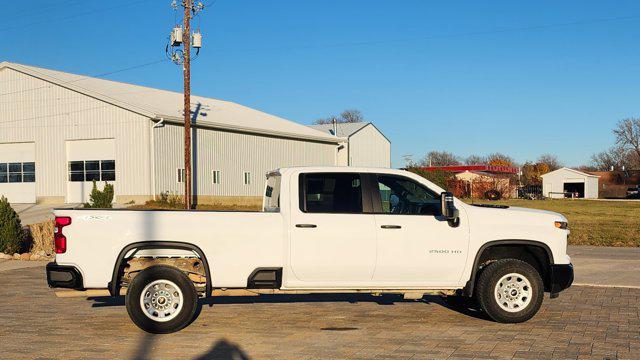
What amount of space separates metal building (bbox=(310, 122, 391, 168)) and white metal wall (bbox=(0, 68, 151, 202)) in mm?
35768

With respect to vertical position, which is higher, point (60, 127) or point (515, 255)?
point (60, 127)

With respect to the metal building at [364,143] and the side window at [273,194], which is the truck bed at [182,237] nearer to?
the side window at [273,194]

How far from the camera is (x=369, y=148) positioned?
77.3m

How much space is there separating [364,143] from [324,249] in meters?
68.0

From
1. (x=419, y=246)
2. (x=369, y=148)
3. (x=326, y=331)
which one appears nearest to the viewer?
(x=326, y=331)

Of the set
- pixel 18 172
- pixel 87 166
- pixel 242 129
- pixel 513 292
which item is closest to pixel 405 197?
pixel 513 292

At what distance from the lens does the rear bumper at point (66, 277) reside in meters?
8.28

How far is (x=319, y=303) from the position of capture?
10.8 m

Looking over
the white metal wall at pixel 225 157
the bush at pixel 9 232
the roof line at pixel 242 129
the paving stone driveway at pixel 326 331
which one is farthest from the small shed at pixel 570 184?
the paving stone driveway at pixel 326 331

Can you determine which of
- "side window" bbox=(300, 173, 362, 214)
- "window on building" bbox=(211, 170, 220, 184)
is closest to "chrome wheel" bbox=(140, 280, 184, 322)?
"side window" bbox=(300, 173, 362, 214)

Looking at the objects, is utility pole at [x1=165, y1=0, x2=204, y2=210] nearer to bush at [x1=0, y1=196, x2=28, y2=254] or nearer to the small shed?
bush at [x1=0, y1=196, x2=28, y2=254]

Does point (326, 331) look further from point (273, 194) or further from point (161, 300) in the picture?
point (273, 194)

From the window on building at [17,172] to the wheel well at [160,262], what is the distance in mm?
33097

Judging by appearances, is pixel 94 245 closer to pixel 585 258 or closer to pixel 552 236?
pixel 552 236
